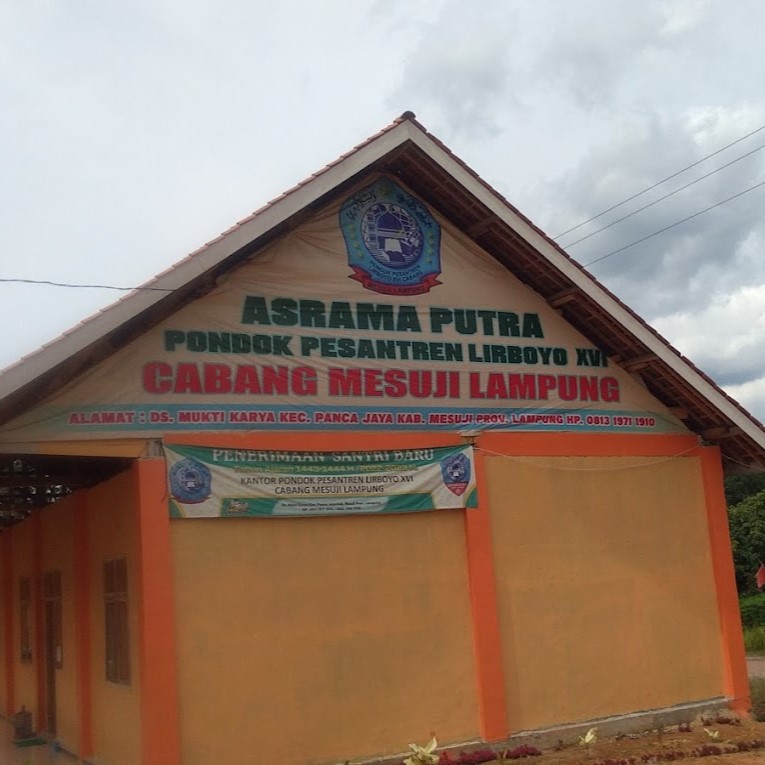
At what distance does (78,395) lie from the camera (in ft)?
29.8

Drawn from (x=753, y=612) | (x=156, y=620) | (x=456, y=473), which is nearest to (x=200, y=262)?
(x=156, y=620)

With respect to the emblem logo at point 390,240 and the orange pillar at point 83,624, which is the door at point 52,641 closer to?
the orange pillar at point 83,624

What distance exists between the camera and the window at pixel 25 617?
46.8 ft

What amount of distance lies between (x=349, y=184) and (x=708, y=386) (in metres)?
5.12

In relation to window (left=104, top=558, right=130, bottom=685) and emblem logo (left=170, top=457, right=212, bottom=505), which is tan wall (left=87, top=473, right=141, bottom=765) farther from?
emblem logo (left=170, top=457, right=212, bottom=505)

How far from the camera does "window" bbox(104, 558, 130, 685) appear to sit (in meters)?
9.80

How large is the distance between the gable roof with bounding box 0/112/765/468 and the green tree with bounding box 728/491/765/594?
25814 mm

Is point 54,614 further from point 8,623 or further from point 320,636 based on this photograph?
point 320,636

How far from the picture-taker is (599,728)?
11.2 metres

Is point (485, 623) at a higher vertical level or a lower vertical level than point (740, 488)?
lower

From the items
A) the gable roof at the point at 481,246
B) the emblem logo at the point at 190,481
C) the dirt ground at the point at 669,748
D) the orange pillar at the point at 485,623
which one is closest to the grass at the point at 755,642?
the gable roof at the point at 481,246

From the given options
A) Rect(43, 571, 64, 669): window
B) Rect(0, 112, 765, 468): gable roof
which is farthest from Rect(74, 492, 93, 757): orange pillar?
Rect(0, 112, 765, 468): gable roof

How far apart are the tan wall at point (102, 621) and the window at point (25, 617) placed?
3.86 m

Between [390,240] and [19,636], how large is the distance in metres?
8.87
